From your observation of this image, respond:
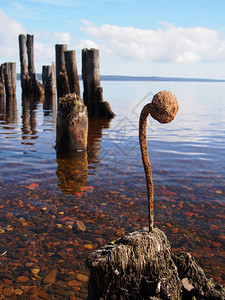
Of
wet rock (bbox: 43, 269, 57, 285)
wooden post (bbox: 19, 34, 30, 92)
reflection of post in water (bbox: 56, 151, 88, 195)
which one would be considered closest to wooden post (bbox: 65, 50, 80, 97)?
reflection of post in water (bbox: 56, 151, 88, 195)

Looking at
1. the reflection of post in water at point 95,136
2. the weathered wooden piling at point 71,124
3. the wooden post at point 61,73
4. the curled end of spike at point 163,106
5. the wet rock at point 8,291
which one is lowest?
the wet rock at point 8,291

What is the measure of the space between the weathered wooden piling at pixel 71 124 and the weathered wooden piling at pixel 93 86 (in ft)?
24.0

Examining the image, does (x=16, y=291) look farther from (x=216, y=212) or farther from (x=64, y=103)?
(x=64, y=103)

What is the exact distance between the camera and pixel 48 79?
27.4 metres

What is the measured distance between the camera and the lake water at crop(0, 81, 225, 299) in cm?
329

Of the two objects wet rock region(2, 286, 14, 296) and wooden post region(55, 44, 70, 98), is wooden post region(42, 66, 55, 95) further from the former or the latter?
wet rock region(2, 286, 14, 296)

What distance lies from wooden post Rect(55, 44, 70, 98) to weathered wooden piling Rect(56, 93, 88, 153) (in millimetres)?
9277

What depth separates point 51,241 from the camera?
12.2 ft

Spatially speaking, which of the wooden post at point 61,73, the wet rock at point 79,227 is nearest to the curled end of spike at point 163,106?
the wet rock at point 79,227

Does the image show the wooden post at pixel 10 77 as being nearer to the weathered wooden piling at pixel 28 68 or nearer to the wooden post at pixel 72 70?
the weathered wooden piling at pixel 28 68

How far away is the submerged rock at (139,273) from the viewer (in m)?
2.00

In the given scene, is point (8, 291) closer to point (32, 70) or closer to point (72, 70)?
point (72, 70)

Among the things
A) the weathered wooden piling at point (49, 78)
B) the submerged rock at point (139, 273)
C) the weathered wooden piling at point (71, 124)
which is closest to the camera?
the submerged rock at point (139, 273)

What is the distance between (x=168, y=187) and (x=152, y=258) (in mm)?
3572
